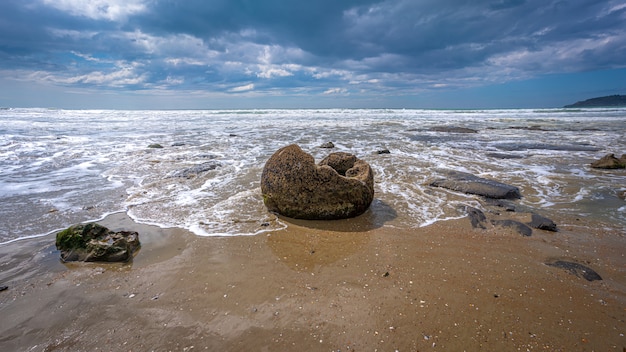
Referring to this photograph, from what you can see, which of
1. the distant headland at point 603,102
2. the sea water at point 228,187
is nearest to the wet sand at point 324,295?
the sea water at point 228,187

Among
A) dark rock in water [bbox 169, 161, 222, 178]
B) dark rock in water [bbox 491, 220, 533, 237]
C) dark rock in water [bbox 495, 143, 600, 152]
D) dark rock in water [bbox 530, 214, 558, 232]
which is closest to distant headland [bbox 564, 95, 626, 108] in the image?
dark rock in water [bbox 495, 143, 600, 152]

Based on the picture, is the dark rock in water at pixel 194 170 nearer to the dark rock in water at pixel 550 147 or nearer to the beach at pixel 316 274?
the beach at pixel 316 274

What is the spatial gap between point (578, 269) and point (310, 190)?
3670 millimetres

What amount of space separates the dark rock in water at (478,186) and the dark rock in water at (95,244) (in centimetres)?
631

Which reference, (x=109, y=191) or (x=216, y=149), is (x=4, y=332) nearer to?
(x=109, y=191)

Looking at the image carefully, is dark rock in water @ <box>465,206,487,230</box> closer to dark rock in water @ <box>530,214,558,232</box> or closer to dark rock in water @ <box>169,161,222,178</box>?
dark rock in water @ <box>530,214,558,232</box>

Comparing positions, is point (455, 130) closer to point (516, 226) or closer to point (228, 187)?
point (516, 226)

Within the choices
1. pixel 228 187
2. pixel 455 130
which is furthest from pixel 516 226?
pixel 455 130

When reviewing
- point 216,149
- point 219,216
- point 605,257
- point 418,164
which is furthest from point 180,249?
point 216,149

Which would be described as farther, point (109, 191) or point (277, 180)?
point (109, 191)

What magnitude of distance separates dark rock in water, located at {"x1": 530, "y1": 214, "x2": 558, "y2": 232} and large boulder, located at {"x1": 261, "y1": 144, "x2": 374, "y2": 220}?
267cm

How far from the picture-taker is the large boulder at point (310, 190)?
510cm

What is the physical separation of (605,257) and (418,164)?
6.02m

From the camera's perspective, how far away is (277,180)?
5324 millimetres
